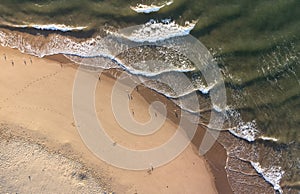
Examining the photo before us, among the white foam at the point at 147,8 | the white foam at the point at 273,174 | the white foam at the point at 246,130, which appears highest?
the white foam at the point at 147,8

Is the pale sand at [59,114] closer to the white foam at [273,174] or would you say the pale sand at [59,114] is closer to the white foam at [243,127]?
the white foam at [243,127]

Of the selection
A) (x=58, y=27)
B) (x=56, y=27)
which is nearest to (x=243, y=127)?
(x=58, y=27)

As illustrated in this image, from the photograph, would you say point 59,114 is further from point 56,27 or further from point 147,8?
point 147,8

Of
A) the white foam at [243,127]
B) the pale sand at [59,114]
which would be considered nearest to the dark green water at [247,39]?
the white foam at [243,127]

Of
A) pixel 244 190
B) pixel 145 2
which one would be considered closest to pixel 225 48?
pixel 145 2

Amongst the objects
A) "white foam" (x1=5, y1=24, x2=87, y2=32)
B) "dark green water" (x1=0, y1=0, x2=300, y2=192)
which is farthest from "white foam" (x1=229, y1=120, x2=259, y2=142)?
"white foam" (x1=5, y1=24, x2=87, y2=32)

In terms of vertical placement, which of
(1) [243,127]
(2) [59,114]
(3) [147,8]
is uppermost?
(3) [147,8]
